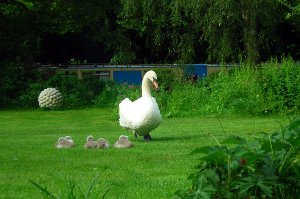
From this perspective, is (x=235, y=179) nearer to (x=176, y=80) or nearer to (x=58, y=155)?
(x=58, y=155)

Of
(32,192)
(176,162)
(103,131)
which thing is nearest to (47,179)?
(32,192)

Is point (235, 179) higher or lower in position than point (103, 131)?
higher

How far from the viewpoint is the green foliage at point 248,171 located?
4602mm

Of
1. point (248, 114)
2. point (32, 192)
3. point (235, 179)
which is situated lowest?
point (248, 114)

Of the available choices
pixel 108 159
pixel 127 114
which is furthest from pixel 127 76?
pixel 108 159

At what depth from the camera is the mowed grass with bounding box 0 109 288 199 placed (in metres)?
7.68

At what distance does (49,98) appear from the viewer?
2498 cm

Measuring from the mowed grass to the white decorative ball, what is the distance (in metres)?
6.60

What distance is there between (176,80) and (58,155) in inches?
557

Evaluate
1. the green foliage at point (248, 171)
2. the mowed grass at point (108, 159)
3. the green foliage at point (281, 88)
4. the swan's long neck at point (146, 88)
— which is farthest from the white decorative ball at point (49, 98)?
the green foliage at point (248, 171)

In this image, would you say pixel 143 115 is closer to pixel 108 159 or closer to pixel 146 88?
pixel 146 88

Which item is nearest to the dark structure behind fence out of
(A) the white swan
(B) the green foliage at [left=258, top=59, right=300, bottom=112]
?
(B) the green foliage at [left=258, top=59, right=300, bottom=112]

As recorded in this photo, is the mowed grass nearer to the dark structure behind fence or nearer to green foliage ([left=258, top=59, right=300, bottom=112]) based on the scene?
green foliage ([left=258, top=59, right=300, bottom=112])

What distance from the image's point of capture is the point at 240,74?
2069 centimetres
